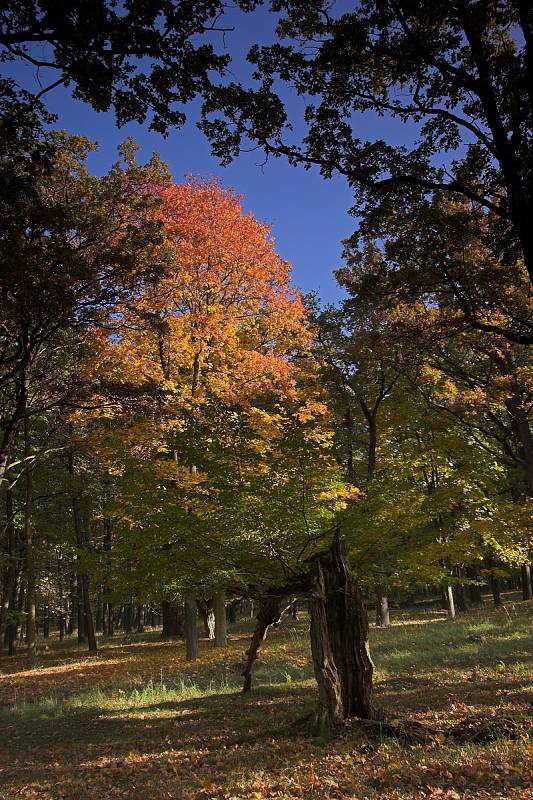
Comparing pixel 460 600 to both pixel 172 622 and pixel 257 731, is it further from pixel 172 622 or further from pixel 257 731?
pixel 257 731

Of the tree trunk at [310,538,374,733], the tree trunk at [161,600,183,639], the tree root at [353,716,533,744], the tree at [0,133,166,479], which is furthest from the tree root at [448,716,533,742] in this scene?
the tree trunk at [161,600,183,639]

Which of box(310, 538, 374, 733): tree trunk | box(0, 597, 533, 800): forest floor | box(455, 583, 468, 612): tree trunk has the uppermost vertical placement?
box(310, 538, 374, 733): tree trunk

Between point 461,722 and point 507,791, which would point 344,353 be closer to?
point 461,722

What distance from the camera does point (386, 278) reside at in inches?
390

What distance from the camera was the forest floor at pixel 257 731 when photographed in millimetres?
5742

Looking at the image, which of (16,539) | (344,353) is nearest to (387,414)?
(344,353)

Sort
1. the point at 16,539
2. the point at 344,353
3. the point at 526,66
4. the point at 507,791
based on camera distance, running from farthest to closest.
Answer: the point at 16,539 < the point at 344,353 < the point at 526,66 < the point at 507,791

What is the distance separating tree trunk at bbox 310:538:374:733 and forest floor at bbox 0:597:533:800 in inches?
15.2

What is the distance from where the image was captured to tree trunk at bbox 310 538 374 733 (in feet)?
26.5

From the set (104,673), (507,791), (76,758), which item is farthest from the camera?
(104,673)

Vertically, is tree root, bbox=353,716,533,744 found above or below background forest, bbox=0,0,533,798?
below

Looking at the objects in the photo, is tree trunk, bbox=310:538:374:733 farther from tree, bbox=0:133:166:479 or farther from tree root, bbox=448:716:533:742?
tree, bbox=0:133:166:479

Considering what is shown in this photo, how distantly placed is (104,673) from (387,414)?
1608cm

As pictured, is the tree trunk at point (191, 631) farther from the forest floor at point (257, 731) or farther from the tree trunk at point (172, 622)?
the tree trunk at point (172, 622)
